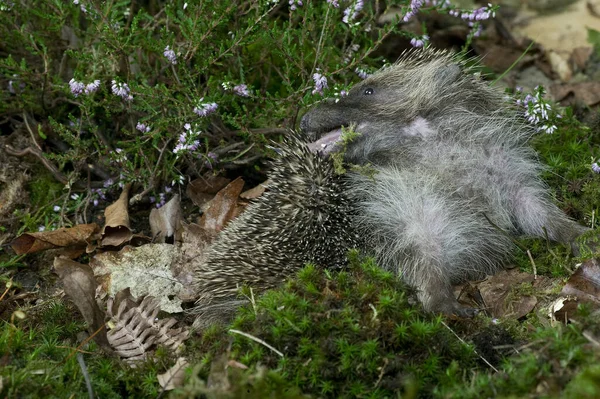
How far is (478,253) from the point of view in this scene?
15.0 feet

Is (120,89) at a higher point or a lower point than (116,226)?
higher

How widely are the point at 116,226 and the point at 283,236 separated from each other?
1566mm

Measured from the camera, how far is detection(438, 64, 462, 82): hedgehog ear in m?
4.98

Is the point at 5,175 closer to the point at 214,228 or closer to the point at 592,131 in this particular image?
the point at 214,228

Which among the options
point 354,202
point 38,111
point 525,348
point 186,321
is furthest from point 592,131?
point 38,111

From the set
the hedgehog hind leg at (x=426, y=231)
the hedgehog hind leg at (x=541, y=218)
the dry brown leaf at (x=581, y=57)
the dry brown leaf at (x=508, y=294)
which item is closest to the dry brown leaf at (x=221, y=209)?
the hedgehog hind leg at (x=426, y=231)

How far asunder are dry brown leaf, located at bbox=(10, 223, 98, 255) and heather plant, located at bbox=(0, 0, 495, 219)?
0.32 meters

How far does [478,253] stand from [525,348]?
1317mm

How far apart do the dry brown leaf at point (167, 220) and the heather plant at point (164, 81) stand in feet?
0.51

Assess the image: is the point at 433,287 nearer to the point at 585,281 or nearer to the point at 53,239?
the point at 585,281

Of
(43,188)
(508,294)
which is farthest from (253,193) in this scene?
(508,294)

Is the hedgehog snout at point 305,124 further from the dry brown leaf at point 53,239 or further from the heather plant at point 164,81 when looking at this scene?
the dry brown leaf at point 53,239

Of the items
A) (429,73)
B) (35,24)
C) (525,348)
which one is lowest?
(525,348)

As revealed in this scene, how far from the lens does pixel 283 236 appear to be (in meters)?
4.27
